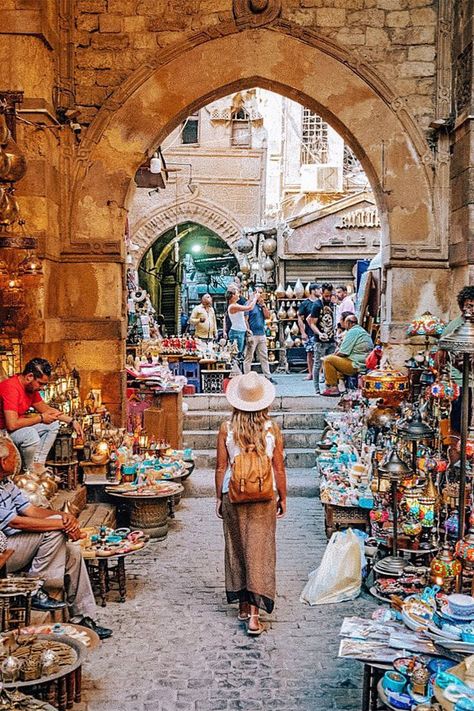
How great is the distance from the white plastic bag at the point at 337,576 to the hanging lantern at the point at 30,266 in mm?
3961

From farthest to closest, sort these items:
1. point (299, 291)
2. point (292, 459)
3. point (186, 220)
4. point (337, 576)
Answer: point (186, 220), point (299, 291), point (292, 459), point (337, 576)

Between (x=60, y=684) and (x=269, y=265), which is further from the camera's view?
(x=269, y=265)

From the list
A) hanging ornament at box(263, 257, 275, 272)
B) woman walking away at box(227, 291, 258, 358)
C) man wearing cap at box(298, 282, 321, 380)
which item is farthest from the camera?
hanging ornament at box(263, 257, 275, 272)

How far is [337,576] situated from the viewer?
5.85m

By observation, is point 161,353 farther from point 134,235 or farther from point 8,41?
point 134,235

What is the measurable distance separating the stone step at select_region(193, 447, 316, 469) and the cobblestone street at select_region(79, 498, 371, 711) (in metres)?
3.20

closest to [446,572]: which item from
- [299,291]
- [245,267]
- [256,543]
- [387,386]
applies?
[256,543]

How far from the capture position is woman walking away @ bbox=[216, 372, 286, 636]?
520 cm

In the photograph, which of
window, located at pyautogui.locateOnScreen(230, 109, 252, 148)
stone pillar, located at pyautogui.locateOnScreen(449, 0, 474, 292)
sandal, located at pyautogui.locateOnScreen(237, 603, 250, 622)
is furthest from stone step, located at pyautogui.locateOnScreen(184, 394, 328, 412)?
window, located at pyautogui.locateOnScreen(230, 109, 252, 148)

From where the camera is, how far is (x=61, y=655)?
3.83 metres

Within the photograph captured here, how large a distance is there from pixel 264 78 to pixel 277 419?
443 centimetres

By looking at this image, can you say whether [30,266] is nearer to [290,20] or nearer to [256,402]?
[256,402]

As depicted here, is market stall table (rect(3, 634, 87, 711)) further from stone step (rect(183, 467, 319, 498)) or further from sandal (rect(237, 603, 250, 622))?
stone step (rect(183, 467, 319, 498))

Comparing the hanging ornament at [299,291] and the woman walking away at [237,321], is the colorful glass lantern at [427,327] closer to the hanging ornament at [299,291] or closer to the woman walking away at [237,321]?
the woman walking away at [237,321]
